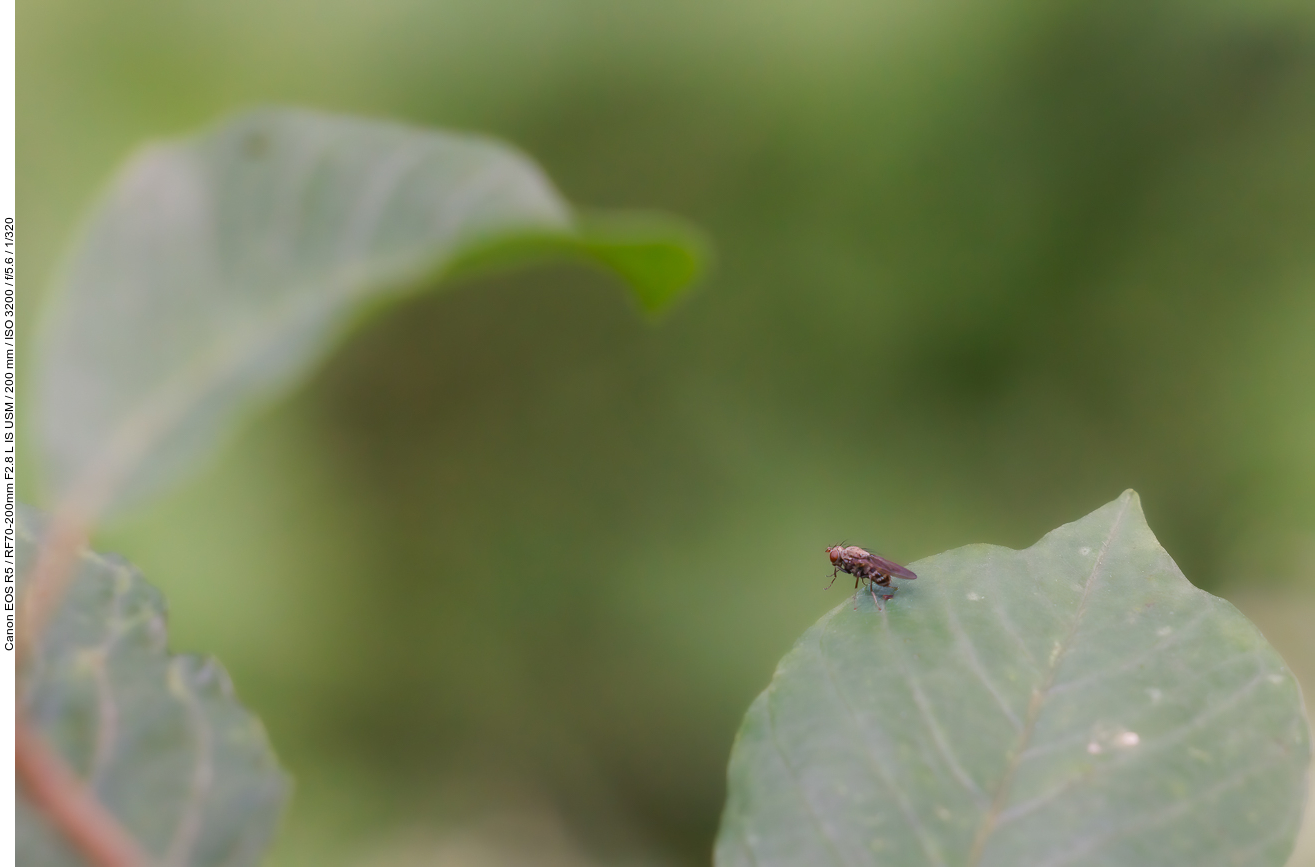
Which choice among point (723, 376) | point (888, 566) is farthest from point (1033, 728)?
point (723, 376)

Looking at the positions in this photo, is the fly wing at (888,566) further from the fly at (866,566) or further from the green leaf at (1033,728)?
the green leaf at (1033,728)

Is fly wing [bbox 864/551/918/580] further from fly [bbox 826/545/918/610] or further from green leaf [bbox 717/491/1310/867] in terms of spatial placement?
green leaf [bbox 717/491/1310/867]

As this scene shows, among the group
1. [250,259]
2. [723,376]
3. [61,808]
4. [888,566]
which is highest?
[723,376]

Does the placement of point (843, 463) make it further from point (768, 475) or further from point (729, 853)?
point (729, 853)

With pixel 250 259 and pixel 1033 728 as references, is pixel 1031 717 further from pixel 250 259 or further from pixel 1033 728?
pixel 250 259

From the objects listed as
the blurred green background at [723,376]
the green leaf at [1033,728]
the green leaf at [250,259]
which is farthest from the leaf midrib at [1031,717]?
the blurred green background at [723,376]

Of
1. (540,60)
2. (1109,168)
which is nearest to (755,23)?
(540,60)
